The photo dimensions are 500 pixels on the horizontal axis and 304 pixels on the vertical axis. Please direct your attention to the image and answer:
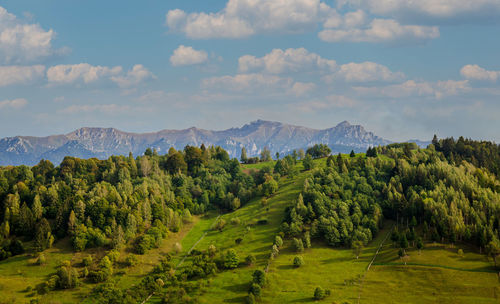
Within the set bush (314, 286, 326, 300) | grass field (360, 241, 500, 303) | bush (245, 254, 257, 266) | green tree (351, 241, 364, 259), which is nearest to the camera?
grass field (360, 241, 500, 303)

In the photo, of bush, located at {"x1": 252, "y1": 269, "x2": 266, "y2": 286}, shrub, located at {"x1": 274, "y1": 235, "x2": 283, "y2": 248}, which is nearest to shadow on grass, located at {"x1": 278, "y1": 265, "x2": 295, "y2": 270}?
bush, located at {"x1": 252, "y1": 269, "x2": 266, "y2": 286}

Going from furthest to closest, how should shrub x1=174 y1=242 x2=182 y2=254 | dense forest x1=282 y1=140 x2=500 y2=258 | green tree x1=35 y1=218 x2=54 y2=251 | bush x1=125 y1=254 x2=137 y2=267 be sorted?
shrub x1=174 y1=242 x2=182 y2=254
green tree x1=35 y1=218 x2=54 y2=251
bush x1=125 y1=254 x2=137 y2=267
dense forest x1=282 y1=140 x2=500 y2=258

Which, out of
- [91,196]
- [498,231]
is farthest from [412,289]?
[91,196]

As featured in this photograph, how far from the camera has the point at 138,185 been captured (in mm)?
184625

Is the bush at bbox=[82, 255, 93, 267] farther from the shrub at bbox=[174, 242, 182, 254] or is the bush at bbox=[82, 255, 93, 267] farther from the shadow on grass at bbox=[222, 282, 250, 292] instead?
the shadow on grass at bbox=[222, 282, 250, 292]

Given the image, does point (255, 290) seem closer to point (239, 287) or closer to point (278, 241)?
point (239, 287)

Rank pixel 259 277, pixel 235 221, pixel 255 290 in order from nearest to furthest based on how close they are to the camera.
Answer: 1. pixel 255 290
2. pixel 259 277
3. pixel 235 221

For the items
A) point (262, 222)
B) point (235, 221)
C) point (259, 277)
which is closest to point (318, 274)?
point (259, 277)

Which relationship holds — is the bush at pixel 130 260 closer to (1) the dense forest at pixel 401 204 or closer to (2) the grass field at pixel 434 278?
(1) the dense forest at pixel 401 204

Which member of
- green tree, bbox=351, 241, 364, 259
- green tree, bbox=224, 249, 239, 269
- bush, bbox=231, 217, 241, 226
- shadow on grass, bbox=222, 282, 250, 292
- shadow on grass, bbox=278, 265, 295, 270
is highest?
bush, bbox=231, 217, 241, 226

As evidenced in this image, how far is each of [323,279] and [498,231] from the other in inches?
2543

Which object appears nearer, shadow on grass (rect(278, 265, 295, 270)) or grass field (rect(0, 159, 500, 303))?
grass field (rect(0, 159, 500, 303))

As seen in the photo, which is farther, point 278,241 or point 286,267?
point 278,241

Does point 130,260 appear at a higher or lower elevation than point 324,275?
higher
